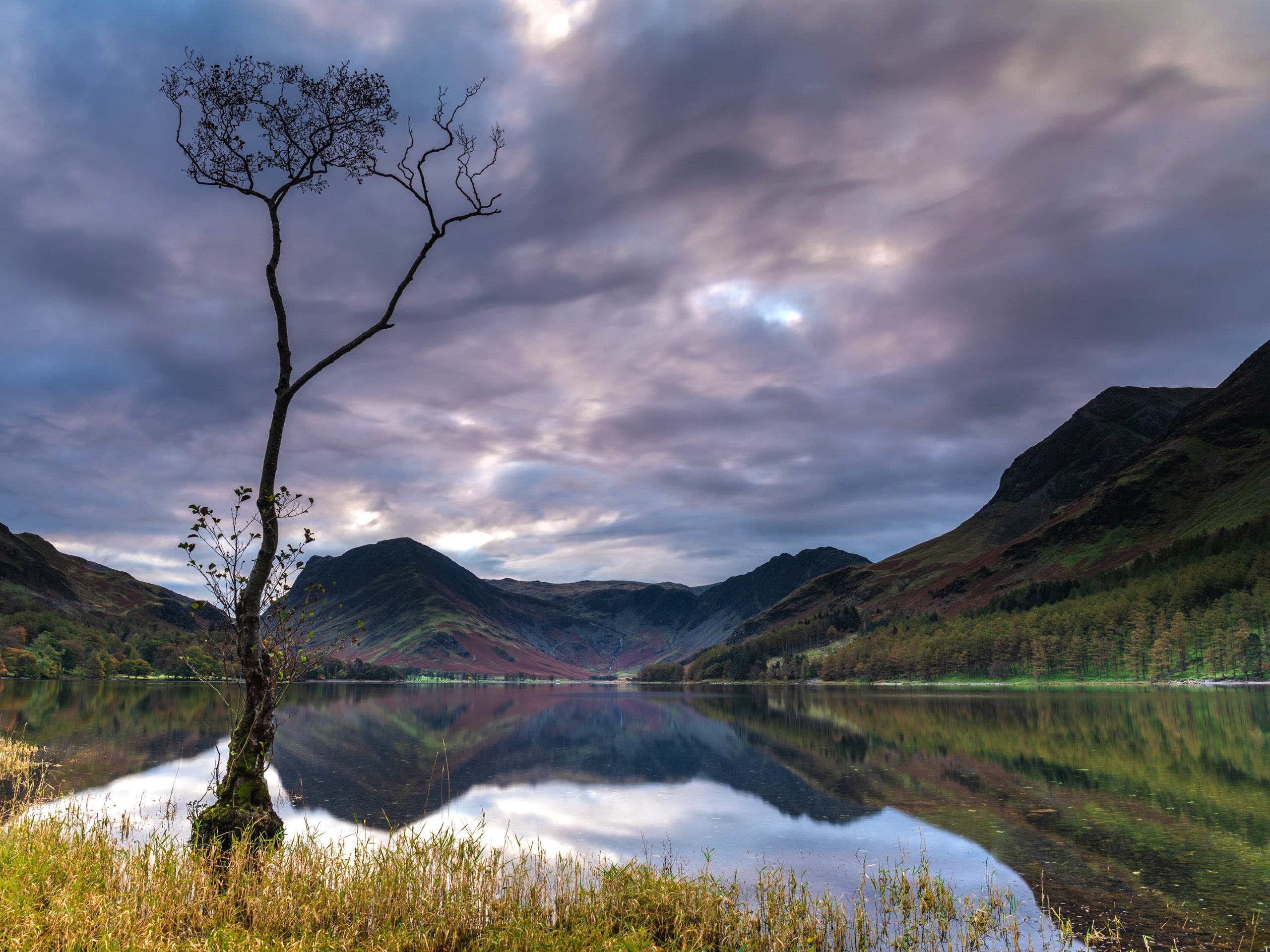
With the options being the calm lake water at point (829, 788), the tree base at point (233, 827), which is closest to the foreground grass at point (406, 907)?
the tree base at point (233, 827)

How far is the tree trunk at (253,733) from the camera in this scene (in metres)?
18.5

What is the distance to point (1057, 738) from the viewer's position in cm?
6656

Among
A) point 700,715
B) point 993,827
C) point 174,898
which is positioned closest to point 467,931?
point 174,898

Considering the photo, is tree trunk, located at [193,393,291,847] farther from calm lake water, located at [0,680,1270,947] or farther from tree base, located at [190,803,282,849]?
calm lake water, located at [0,680,1270,947]

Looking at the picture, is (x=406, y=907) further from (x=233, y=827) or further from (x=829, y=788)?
(x=829, y=788)

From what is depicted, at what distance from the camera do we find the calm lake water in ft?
82.9

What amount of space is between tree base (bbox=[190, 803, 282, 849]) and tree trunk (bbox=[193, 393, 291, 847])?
2 cm

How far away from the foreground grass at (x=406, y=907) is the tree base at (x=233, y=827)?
0.59 m

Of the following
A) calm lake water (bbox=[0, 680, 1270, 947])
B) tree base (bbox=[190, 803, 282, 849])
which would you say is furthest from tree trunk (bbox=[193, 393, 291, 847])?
calm lake water (bbox=[0, 680, 1270, 947])

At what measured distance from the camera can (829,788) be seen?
147 feet

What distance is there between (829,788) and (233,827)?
117 ft

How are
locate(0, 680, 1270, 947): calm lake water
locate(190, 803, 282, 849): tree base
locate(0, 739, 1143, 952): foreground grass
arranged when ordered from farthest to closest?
locate(0, 680, 1270, 947): calm lake water < locate(190, 803, 282, 849): tree base < locate(0, 739, 1143, 952): foreground grass

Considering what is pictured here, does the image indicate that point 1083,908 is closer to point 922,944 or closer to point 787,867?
point 922,944

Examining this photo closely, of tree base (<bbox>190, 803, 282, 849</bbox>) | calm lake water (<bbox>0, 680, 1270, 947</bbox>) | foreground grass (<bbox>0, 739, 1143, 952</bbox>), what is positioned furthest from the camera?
calm lake water (<bbox>0, 680, 1270, 947</bbox>)
